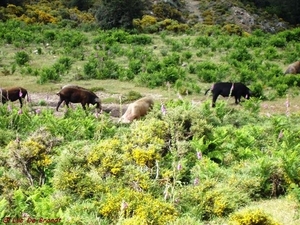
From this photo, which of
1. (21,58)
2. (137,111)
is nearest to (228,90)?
(137,111)

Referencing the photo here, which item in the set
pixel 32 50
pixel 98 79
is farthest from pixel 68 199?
pixel 32 50

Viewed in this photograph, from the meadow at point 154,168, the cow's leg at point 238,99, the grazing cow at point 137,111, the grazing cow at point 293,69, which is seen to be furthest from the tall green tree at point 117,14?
the grazing cow at point 137,111

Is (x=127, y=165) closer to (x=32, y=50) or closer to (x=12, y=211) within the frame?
(x=12, y=211)

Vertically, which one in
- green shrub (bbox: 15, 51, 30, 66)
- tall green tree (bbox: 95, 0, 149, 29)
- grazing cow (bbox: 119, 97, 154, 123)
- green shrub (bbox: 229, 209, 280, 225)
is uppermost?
green shrub (bbox: 229, 209, 280, 225)

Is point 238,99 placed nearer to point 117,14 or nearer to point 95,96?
point 95,96

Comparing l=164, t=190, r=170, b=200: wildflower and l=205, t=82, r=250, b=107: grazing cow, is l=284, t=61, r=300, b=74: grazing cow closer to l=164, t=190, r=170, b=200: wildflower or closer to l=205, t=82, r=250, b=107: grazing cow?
l=205, t=82, r=250, b=107: grazing cow

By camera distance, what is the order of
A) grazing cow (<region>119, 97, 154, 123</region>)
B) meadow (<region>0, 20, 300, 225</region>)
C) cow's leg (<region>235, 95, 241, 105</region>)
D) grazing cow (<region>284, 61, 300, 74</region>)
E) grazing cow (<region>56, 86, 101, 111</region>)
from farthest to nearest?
grazing cow (<region>284, 61, 300, 74</region>)
cow's leg (<region>235, 95, 241, 105</region>)
grazing cow (<region>56, 86, 101, 111</region>)
grazing cow (<region>119, 97, 154, 123</region>)
meadow (<region>0, 20, 300, 225</region>)

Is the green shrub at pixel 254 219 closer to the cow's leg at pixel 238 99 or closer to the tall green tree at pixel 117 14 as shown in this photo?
the cow's leg at pixel 238 99

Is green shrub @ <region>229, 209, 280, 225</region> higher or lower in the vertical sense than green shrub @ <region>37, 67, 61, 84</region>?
higher

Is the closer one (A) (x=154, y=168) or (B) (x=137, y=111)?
(A) (x=154, y=168)

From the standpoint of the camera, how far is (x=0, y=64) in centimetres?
2008

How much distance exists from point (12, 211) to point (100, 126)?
3744mm

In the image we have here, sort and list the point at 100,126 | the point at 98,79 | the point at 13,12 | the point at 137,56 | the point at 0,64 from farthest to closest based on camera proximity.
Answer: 1. the point at 13,12
2. the point at 137,56
3. the point at 0,64
4. the point at 98,79
5. the point at 100,126

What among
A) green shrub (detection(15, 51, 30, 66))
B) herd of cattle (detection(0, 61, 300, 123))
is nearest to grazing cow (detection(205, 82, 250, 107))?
herd of cattle (detection(0, 61, 300, 123))
